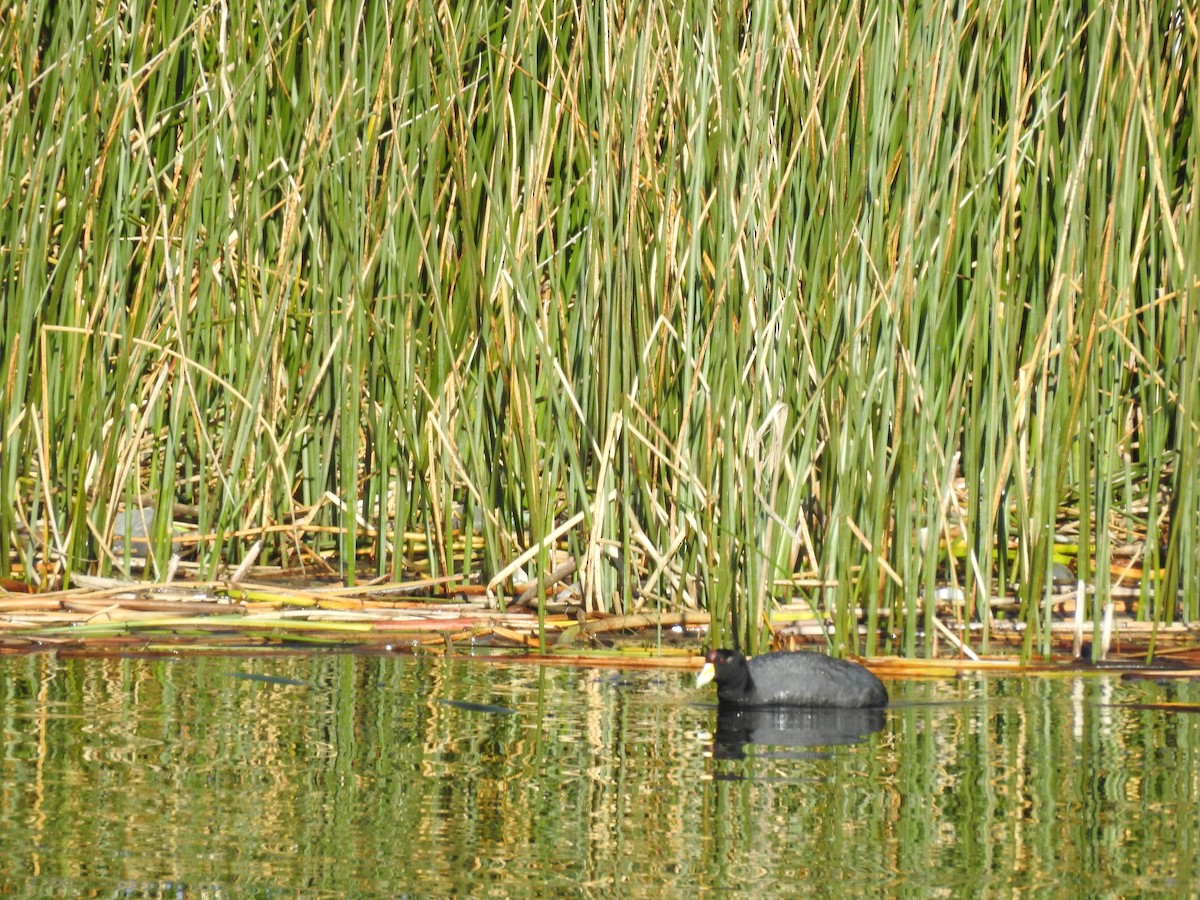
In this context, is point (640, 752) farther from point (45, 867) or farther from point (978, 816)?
point (45, 867)

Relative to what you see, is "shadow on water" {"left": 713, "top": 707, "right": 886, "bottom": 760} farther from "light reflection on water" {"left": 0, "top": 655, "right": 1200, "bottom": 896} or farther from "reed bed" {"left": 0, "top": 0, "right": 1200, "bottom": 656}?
"reed bed" {"left": 0, "top": 0, "right": 1200, "bottom": 656}

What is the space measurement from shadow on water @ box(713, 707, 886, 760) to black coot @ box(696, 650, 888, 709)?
0.07ft

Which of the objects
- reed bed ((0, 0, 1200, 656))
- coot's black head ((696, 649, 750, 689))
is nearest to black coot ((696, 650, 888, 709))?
coot's black head ((696, 649, 750, 689))

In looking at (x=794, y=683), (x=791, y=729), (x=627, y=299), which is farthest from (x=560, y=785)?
(x=627, y=299)

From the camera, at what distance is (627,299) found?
14.2 ft

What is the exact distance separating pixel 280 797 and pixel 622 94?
7.46 feet

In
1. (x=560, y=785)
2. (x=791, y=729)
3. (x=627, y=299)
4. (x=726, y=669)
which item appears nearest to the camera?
(x=560, y=785)

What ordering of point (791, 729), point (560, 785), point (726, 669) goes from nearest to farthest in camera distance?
point (560, 785), point (791, 729), point (726, 669)

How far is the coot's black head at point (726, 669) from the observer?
358 cm

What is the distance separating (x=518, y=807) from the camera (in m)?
2.65

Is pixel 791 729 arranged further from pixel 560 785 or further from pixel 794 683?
pixel 560 785

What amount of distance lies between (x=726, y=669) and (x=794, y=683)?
146 millimetres

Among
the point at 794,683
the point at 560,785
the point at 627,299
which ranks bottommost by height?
the point at 560,785

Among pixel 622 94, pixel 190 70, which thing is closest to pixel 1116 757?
pixel 622 94
